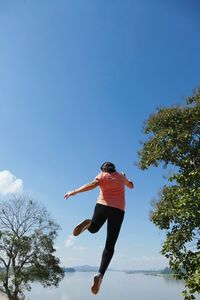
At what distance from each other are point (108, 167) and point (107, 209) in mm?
725

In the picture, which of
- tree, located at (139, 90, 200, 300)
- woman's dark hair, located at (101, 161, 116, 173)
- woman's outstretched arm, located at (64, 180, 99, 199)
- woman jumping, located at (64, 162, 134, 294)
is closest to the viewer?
woman jumping, located at (64, 162, 134, 294)

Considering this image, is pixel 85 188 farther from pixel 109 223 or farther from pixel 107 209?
pixel 109 223

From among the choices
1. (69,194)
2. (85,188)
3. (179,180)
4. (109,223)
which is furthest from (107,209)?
(179,180)

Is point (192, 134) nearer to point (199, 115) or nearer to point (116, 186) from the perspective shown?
point (199, 115)

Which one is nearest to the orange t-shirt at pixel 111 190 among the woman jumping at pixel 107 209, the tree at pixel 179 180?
the woman jumping at pixel 107 209

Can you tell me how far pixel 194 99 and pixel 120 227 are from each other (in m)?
13.0

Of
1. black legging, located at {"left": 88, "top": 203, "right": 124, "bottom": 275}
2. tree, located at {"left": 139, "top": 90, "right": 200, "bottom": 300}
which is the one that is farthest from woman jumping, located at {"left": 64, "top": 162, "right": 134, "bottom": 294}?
tree, located at {"left": 139, "top": 90, "right": 200, "bottom": 300}

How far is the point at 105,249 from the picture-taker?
18.2 ft

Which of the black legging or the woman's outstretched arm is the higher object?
the woman's outstretched arm

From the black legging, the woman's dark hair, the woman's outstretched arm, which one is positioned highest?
the woman's dark hair

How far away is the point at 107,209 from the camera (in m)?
5.53

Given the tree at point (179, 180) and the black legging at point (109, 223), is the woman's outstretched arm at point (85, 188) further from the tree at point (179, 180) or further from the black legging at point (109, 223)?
the tree at point (179, 180)

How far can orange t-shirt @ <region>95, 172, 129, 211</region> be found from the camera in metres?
5.59

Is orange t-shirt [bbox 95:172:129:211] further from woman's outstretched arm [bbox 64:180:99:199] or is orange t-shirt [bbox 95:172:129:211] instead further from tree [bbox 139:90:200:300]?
tree [bbox 139:90:200:300]
